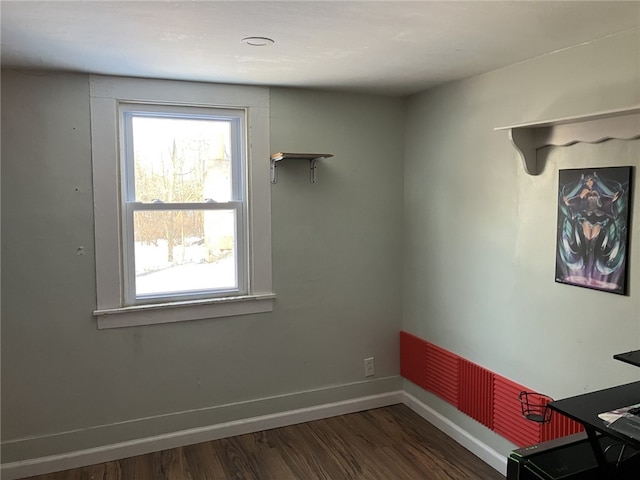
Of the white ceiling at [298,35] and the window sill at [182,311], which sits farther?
the window sill at [182,311]

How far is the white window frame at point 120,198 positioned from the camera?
9.24 feet

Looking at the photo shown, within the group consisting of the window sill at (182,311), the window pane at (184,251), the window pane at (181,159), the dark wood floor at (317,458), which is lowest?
the dark wood floor at (317,458)

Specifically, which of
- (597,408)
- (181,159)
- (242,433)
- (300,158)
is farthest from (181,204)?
(597,408)

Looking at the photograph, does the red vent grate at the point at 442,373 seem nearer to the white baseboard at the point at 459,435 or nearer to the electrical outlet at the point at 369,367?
the white baseboard at the point at 459,435

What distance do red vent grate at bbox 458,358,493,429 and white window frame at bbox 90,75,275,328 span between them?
1.27 metres

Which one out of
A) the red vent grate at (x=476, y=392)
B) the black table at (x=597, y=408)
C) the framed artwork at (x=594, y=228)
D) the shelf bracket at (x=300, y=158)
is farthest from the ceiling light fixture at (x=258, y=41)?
the red vent grate at (x=476, y=392)

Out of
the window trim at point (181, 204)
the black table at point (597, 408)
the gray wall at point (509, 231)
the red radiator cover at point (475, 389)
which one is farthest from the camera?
the window trim at point (181, 204)

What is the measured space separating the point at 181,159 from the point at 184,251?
565mm

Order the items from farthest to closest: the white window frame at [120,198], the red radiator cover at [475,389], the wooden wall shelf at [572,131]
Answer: the white window frame at [120,198] → the red radiator cover at [475,389] → the wooden wall shelf at [572,131]

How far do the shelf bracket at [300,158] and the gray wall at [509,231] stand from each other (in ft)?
2.28

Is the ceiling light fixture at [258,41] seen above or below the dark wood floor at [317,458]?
above

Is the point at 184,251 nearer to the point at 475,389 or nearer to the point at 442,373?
the point at 442,373

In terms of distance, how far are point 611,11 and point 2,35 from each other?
2.36 m

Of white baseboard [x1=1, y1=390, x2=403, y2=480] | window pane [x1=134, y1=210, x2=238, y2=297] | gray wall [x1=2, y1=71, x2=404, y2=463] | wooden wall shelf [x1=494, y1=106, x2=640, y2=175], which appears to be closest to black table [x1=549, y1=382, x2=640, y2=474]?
wooden wall shelf [x1=494, y1=106, x2=640, y2=175]
